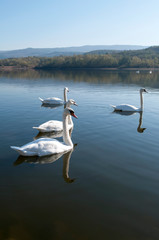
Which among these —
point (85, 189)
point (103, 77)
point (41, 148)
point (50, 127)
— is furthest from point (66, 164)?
point (103, 77)

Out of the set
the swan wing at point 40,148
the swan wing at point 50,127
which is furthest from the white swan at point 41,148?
the swan wing at point 50,127

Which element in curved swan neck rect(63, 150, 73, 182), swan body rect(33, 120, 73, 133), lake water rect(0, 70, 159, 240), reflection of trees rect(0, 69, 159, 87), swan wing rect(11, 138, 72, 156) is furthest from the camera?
reflection of trees rect(0, 69, 159, 87)

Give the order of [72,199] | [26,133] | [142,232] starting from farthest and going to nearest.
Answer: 1. [26,133]
2. [72,199]
3. [142,232]

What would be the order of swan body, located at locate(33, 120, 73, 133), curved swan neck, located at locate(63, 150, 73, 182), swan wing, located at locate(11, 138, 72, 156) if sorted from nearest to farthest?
curved swan neck, located at locate(63, 150, 73, 182), swan wing, located at locate(11, 138, 72, 156), swan body, located at locate(33, 120, 73, 133)

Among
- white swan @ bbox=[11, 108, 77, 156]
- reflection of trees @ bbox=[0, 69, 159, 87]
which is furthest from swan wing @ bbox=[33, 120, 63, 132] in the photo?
reflection of trees @ bbox=[0, 69, 159, 87]

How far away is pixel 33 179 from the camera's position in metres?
7.55

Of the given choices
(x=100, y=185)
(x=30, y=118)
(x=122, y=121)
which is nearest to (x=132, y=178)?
(x=100, y=185)

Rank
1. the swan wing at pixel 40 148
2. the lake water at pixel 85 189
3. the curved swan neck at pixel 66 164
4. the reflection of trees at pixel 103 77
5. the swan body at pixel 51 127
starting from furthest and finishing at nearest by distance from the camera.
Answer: the reflection of trees at pixel 103 77, the swan body at pixel 51 127, the swan wing at pixel 40 148, the curved swan neck at pixel 66 164, the lake water at pixel 85 189

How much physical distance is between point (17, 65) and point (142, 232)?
128 metres

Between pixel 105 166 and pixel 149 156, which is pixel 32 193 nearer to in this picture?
pixel 105 166

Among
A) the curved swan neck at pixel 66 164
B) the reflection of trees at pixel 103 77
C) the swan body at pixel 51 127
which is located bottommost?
the reflection of trees at pixel 103 77

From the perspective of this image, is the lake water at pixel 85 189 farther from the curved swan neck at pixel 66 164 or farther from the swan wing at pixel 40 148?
the swan wing at pixel 40 148

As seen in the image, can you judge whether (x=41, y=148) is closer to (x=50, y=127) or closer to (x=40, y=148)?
(x=40, y=148)

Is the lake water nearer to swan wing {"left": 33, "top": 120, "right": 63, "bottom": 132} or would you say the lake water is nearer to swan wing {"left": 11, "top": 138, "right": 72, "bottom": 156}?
swan wing {"left": 11, "top": 138, "right": 72, "bottom": 156}
